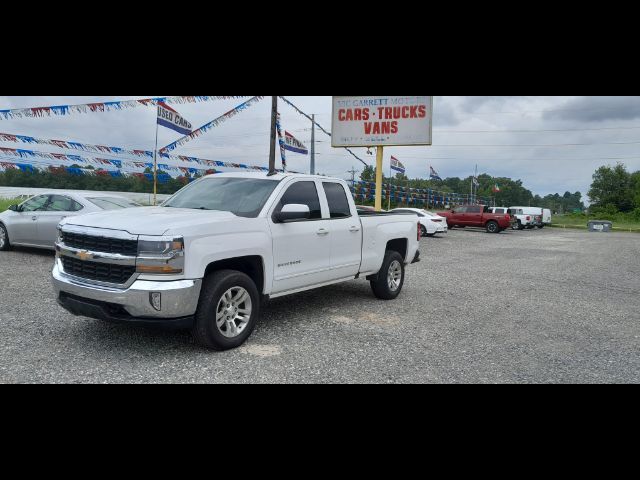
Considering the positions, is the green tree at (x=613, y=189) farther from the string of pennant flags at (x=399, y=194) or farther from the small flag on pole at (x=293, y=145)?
the small flag on pole at (x=293, y=145)

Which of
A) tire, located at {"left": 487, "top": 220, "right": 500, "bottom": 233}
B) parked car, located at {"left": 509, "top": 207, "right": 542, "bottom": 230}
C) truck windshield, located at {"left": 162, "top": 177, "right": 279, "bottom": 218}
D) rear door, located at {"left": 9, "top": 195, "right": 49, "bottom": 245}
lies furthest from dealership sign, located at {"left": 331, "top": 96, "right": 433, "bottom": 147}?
parked car, located at {"left": 509, "top": 207, "right": 542, "bottom": 230}

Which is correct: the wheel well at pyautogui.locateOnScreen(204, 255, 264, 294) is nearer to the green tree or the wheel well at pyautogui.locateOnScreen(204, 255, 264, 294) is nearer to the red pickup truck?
the red pickup truck

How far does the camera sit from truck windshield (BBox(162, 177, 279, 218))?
5734mm

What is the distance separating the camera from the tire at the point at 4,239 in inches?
440

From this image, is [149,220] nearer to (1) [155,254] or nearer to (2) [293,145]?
(1) [155,254]

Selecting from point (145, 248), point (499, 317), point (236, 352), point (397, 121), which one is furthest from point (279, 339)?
point (397, 121)

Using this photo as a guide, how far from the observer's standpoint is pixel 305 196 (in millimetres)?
6395

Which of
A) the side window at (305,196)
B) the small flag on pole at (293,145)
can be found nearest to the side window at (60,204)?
the side window at (305,196)

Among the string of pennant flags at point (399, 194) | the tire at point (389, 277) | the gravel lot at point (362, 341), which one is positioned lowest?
the gravel lot at point (362, 341)

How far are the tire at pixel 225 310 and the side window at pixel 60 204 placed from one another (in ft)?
21.8

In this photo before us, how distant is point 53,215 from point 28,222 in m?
0.97

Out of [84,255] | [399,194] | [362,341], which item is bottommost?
[362,341]

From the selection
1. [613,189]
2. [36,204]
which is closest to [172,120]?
[36,204]

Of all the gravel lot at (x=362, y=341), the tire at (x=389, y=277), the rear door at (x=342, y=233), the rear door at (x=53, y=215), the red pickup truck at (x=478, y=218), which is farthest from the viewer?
the red pickup truck at (x=478, y=218)
